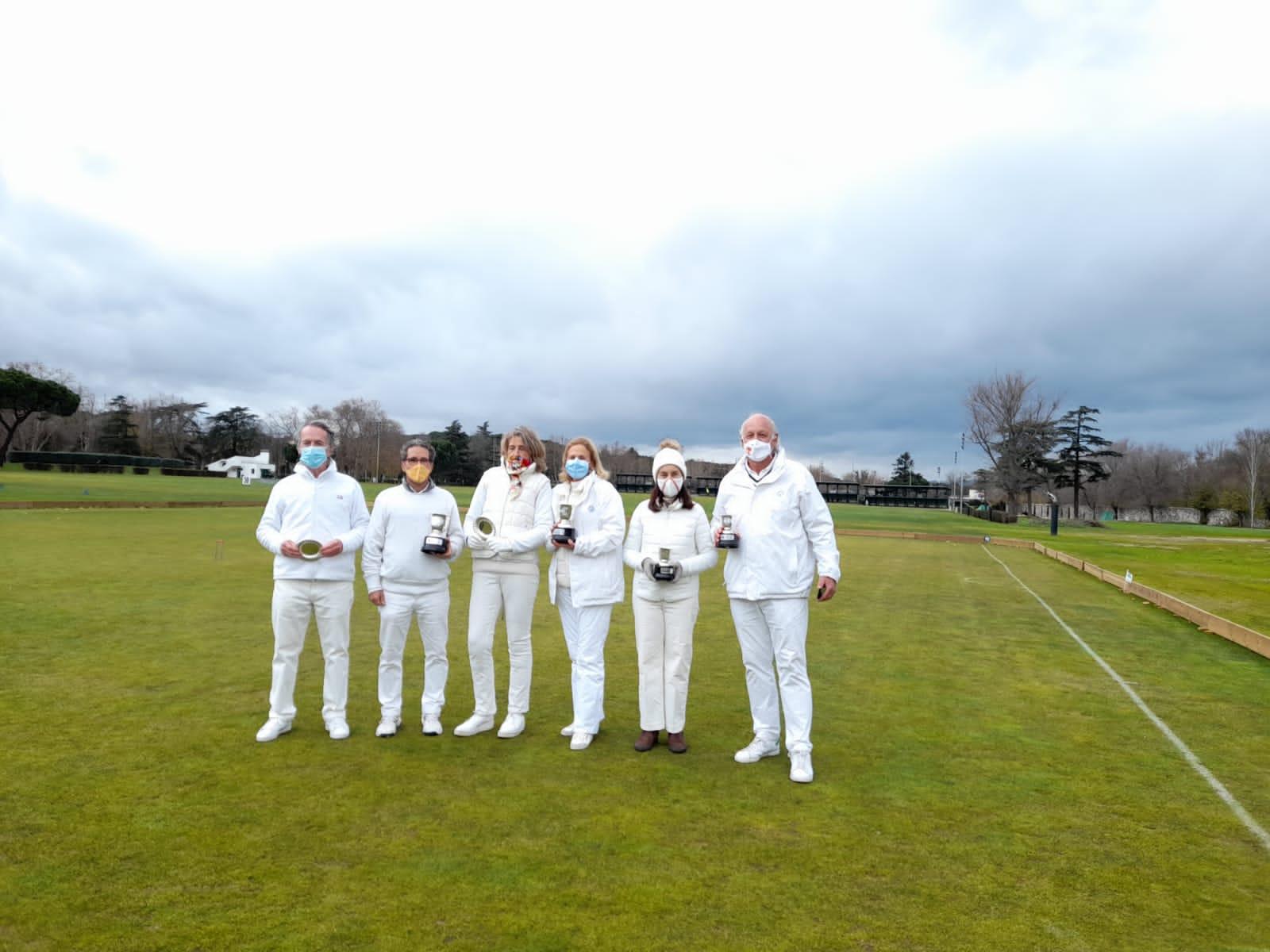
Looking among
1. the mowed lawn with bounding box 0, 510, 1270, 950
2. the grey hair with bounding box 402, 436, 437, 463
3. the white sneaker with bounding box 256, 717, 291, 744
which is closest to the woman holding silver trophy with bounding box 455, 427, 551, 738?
the mowed lawn with bounding box 0, 510, 1270, 950

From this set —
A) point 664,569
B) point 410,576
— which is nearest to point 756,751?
point 664,569

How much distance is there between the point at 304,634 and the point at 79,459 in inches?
3452

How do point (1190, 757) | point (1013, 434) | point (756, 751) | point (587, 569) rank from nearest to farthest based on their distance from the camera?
1. point (756, 751)
2. point (587, 569)
3. point (1190, 757)
4. point (1013, 434)

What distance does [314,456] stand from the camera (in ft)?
18.2

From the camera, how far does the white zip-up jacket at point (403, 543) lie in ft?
18.4

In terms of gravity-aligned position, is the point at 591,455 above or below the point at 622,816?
above

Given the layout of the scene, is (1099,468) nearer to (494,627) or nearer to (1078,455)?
(1078,455)

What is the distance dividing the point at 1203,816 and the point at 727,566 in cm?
301

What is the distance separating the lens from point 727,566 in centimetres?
539

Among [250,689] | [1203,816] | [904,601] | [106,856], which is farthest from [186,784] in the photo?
[904,601]

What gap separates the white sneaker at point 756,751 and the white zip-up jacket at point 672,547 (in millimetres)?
1046

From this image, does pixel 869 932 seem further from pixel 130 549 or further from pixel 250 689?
pixel 130 549

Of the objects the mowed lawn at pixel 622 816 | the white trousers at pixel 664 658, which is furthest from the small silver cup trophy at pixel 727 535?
the mowed lawn at pixel 622 816

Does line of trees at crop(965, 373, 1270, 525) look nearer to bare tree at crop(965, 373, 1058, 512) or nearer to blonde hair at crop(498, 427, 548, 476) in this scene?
bare tree at crop(965, 373, 1058, 512)
